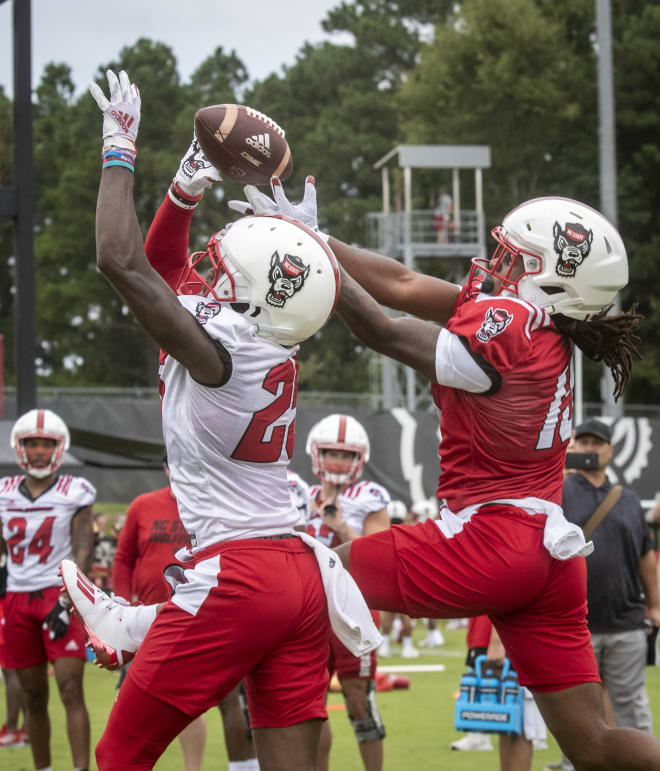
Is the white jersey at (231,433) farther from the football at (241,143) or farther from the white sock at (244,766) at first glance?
the white sock at (244,766)

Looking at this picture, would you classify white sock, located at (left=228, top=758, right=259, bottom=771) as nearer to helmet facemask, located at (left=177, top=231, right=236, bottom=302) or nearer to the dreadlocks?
the dreadlocks

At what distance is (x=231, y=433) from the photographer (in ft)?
12.8

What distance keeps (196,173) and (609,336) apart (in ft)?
5.57

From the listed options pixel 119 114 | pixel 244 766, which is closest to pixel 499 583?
pixel 119 114

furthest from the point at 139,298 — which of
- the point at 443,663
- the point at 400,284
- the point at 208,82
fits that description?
the point at 208,82

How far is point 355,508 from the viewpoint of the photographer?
726 centimetres

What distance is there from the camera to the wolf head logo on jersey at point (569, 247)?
4516 mm

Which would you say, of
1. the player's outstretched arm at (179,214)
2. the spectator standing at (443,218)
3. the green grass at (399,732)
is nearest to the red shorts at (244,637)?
the player's outstretched arm at (179,214)

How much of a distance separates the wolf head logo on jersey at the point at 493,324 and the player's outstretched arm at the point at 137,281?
1.02 m

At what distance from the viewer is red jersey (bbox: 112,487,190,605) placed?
273 inches

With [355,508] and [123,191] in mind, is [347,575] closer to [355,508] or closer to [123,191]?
[123,191]

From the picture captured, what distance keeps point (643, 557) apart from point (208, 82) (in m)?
39.8

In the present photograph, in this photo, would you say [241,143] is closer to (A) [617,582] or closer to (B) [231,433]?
(B) [231,433]

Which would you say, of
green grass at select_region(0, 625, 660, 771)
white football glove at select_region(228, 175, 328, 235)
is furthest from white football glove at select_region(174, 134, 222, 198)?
green grass at select_region(0, 625, 660, 771)
